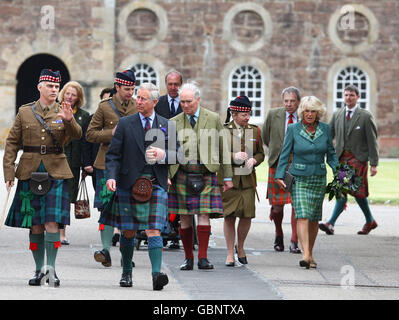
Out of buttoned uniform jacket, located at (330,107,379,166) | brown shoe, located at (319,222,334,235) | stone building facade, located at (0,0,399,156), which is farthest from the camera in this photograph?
stone building facade, located at (0,0,399,156)

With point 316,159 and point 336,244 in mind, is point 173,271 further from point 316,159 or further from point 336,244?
point 336,244

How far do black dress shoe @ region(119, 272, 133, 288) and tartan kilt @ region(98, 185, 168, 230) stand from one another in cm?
39

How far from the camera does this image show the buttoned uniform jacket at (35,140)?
29.1ft

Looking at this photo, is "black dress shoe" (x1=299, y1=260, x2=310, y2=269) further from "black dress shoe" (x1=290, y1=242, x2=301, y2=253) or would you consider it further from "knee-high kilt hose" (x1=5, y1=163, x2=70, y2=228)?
"knee-high kilt hose" (x1=5, y1=163, x2=70, y2=228)

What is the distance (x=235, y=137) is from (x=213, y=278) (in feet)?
6.74

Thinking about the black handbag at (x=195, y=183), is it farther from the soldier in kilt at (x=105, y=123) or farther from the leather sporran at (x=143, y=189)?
the leather sporran at (x=143, y=189)

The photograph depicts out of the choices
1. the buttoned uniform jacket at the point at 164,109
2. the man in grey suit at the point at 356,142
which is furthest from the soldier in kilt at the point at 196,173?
the man in grey suit at the point at 356,142

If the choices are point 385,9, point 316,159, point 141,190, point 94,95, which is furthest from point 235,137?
point 385,9

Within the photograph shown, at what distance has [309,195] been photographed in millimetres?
10672

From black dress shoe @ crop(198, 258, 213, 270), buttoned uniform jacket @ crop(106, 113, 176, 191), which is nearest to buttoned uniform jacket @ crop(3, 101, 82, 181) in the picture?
buttoned uniform jacket @ crop(106, 113, 176, 191)

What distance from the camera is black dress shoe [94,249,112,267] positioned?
9.75m

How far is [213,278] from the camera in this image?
9.45 metres

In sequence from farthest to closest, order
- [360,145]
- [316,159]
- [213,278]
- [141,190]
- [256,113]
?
[256,113], [360,145], [316,159], [213,278], [141,190]

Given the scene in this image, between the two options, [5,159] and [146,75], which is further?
[146,75]
